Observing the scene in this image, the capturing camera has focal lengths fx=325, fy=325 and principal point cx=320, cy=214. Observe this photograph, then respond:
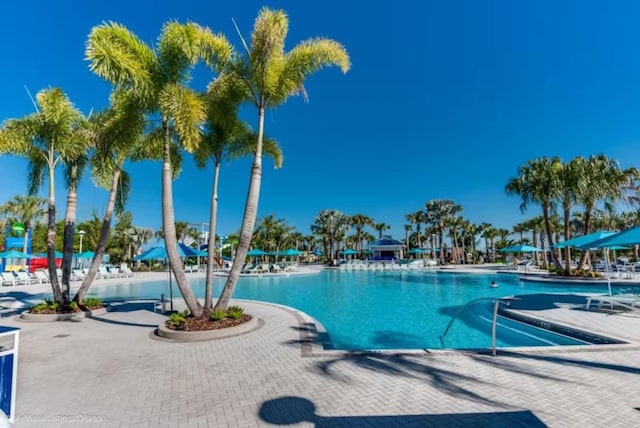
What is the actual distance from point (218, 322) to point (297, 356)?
279 cm

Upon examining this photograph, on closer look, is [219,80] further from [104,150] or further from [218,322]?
[218,322]

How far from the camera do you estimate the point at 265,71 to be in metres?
8.02

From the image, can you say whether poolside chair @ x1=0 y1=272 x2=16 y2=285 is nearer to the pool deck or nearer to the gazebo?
the pool deck

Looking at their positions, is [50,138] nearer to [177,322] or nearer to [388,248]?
[177,322]

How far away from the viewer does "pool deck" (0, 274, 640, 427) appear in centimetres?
348

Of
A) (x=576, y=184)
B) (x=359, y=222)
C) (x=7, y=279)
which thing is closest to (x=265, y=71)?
(x=576, y=184)

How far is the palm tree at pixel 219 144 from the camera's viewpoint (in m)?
8.33

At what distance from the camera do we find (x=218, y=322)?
25.0 ft

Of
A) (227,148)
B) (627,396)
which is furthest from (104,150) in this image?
(627,396)

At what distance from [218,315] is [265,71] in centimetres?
604

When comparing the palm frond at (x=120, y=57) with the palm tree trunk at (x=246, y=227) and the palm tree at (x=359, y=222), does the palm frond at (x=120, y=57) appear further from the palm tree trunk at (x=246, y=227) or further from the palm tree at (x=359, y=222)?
the palm tree at (x=359, y=222)

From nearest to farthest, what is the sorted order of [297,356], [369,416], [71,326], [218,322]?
[369,416]
[297,356]
[218,322]
[71,326]

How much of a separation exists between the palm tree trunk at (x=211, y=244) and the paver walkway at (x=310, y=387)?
5.59ft

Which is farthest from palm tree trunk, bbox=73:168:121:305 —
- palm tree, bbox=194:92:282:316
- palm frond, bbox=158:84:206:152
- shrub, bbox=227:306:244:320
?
shrub, bbox=227:306:244:320
